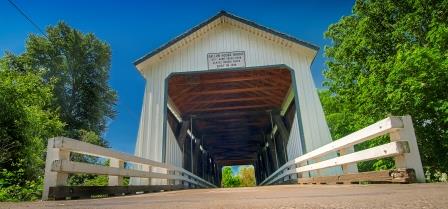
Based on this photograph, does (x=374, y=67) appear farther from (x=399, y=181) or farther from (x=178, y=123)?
(x=399, y=181)

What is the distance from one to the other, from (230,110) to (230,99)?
2.53 metres

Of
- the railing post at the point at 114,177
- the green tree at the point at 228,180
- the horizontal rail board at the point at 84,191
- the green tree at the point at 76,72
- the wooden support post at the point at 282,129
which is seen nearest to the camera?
the horizontal rail board at the point at 84,191

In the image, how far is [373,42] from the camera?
19297 mm

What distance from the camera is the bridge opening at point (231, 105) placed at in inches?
551

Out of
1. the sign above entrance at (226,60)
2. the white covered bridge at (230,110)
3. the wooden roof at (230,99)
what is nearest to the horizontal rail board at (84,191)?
the white covered bridge at (230,110)

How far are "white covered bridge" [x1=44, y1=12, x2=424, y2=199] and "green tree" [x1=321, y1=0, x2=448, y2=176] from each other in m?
4.82

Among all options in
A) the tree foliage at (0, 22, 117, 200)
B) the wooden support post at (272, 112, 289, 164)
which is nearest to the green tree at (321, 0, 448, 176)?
Result: the wooden support post at (272, 112, 289, 164)

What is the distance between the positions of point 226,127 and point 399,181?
18.1m

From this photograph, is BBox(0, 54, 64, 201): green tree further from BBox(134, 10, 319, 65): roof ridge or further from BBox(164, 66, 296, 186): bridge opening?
BBox(164, 66, 296, 186): bridge opening

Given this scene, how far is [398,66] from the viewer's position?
14820 millimetres

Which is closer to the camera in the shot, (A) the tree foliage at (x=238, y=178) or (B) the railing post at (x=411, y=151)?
(B) the railing post at (x=411, y=151)

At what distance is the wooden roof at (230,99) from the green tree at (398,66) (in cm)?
500

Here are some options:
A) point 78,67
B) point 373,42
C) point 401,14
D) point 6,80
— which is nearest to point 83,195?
point 6,80

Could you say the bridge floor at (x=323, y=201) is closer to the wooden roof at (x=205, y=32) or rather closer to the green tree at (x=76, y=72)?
the wooden roof at (x=205, y=32)
